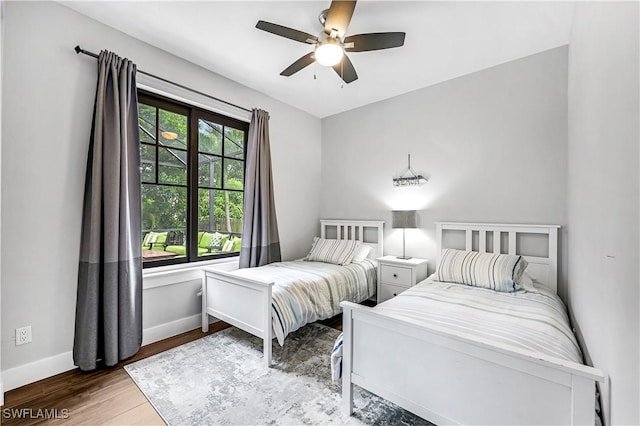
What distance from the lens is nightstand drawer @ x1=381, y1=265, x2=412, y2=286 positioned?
2949 millimetres

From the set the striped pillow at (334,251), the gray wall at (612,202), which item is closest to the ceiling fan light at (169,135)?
the striped pillow at (334,251)

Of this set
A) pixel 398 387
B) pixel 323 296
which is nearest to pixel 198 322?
pixel 323 296

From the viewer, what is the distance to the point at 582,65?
1.58 m

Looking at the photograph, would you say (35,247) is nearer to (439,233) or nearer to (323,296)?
(323,296)

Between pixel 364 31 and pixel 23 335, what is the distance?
129 inches

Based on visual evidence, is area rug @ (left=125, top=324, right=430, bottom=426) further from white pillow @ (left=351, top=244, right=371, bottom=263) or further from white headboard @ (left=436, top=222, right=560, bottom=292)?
white headboard @ (left=436, top=222, right=560, bottom=292)

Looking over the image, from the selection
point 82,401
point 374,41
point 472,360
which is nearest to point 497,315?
point 472,360

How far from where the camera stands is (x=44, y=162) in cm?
194

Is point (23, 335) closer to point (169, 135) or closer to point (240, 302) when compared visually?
point (240, 302)

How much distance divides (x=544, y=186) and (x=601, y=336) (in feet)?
6.02

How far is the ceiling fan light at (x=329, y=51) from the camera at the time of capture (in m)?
1.79

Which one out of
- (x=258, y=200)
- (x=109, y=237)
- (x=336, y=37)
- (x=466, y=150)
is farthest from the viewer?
(x=258, y=200)

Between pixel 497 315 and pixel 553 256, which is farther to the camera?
pixel 553 256

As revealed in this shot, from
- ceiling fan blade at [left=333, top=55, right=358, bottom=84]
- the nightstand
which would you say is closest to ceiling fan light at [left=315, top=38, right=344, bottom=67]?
ceiling fan blade at [left=333, top=55, right=358, bottom=84]
